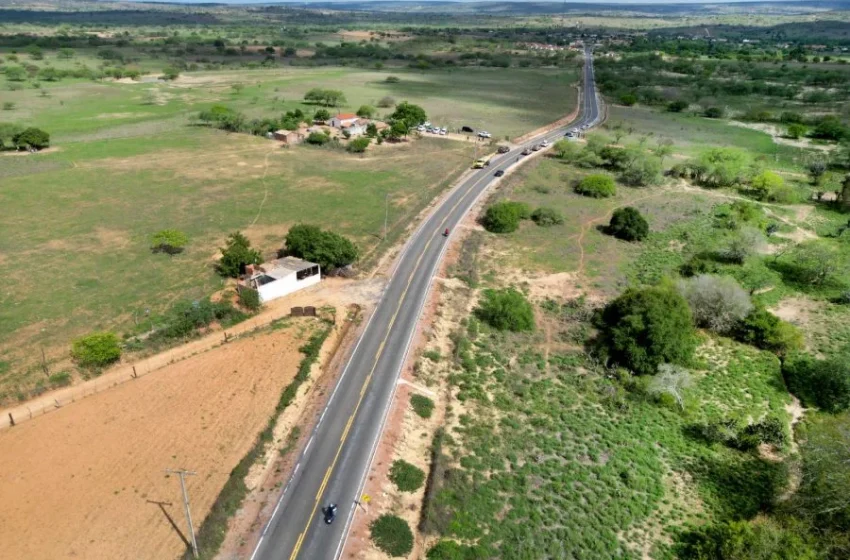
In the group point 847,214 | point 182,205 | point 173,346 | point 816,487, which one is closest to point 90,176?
point 182,205

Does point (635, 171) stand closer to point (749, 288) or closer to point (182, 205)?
point (749, 288)

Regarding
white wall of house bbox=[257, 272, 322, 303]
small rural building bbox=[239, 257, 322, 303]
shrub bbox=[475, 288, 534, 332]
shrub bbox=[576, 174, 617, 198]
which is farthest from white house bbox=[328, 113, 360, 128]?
shrub bbox=[475, 288, 534, 332]

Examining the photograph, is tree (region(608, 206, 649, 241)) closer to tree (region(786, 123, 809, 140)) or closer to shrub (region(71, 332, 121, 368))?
shrub (region(71, 332, 121, 368))

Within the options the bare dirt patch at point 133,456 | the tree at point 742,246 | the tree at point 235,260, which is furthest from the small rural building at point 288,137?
the tree at point 742,246

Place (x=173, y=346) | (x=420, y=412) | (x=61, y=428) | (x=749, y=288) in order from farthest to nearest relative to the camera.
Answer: (x=749, y=288) → (x=173, y=346) → (x=420, y=412) → (x=61, y=428)

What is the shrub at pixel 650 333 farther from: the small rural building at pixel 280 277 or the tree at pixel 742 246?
the small rural building at pixel 280 277

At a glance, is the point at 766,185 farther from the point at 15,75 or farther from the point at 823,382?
the point at 15,75
